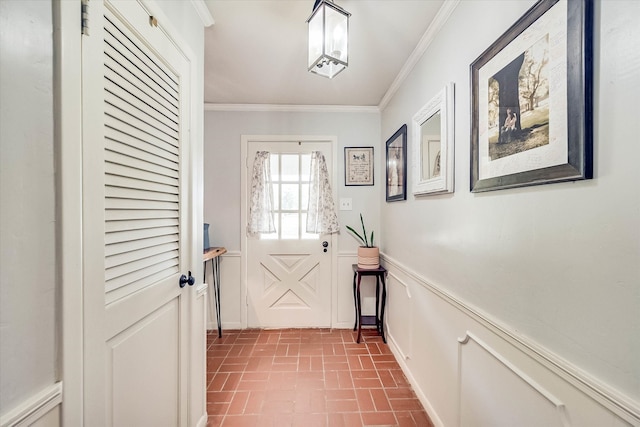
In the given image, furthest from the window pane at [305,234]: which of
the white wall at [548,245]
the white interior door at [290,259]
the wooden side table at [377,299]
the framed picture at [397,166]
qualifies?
the white wall at [548,245]

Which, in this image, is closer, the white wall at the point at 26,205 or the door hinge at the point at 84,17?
the white wall at the point at 26,205

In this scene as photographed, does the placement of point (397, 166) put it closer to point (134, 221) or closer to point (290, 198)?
point (290, 198)

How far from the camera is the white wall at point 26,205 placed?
0.55 m

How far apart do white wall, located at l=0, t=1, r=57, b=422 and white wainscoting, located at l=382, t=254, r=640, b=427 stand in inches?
53.9

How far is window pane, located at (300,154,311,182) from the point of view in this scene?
2994 mm

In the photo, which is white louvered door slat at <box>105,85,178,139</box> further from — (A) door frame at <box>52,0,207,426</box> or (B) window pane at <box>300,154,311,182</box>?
A: (B) window pane at <box>300,154,311,182</box>

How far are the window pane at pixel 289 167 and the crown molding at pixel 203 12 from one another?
1.50 meters

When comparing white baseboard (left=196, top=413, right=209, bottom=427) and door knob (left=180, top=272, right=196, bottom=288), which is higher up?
door knob (left=180, top=272, right=196, bottom=288)

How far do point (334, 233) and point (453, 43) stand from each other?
1.98m

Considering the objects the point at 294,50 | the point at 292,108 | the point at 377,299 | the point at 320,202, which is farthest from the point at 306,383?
the point at 292,108

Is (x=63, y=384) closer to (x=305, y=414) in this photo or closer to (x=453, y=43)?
(x=305, y=414)

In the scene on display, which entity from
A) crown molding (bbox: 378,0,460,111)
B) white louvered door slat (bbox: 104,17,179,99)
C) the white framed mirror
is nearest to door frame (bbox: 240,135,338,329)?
crown molding (bbox: 378,0,460,111)

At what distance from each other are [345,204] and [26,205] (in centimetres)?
257

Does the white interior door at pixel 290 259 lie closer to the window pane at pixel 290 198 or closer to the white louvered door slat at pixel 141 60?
the window pane at pixel 290 198
